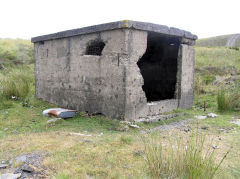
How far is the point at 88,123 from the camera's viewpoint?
5.30 meters

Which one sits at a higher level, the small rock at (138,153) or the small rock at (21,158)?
the small rock at (138,153)

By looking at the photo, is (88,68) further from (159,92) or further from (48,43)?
(159,92)

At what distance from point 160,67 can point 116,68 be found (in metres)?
3.02

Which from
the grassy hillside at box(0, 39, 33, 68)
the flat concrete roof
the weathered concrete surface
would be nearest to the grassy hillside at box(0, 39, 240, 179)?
the weathered concrete surface

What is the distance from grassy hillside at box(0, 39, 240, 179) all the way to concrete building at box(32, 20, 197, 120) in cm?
43

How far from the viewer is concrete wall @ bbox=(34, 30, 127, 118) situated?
514cm

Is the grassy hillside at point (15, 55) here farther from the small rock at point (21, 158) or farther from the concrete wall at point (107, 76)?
the small rock at point (21, 158)

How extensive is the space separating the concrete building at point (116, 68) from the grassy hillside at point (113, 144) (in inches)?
16.8

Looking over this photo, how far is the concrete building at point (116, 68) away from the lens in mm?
5082

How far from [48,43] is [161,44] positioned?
3.50m

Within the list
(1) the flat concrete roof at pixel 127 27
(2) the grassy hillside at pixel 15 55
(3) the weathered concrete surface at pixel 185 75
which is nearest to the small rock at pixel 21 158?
(1) the flat concrete roof at pixel 127 27

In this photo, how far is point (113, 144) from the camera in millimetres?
3805

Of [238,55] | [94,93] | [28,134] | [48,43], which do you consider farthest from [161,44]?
[238,55]

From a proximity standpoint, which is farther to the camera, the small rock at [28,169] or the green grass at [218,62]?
the green grass at [218,62]
